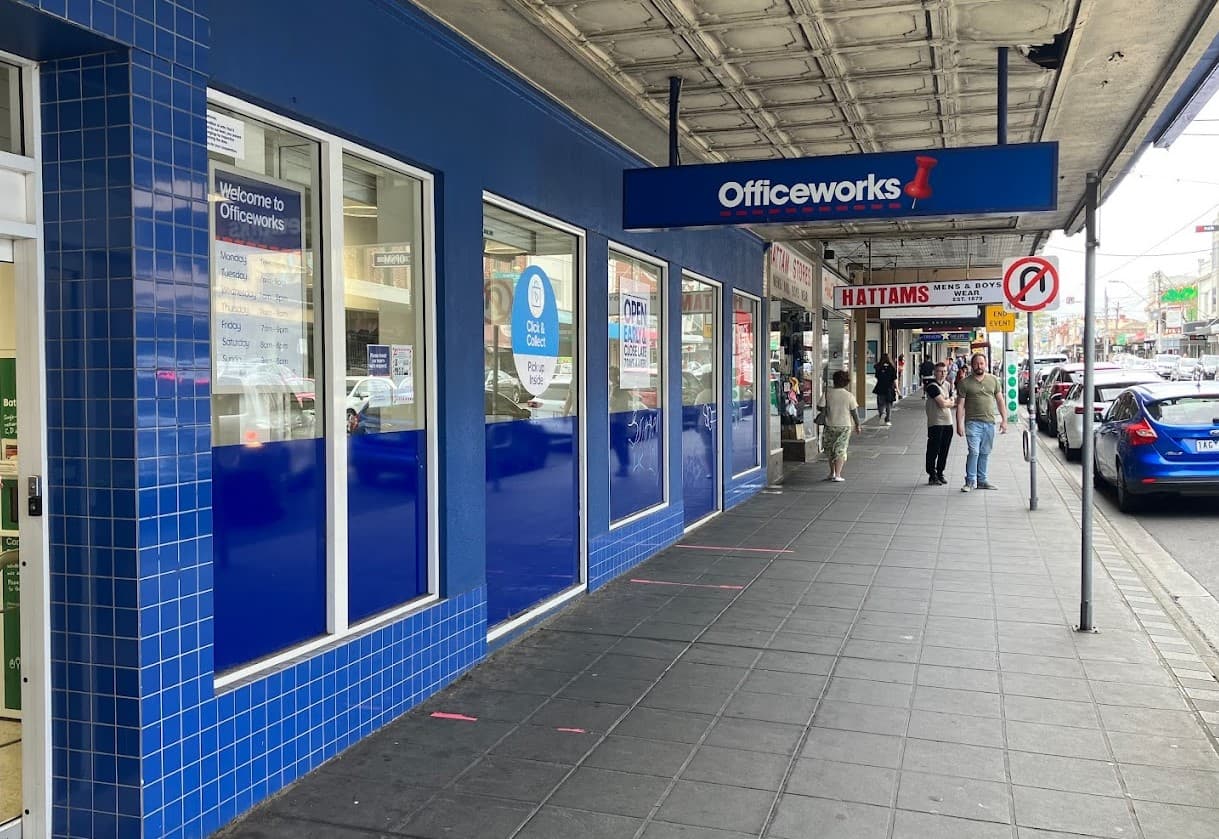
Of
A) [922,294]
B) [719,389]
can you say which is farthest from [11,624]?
[922,294]

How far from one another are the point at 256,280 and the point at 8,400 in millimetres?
1024

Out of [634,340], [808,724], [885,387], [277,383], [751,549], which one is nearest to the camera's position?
[277,383]

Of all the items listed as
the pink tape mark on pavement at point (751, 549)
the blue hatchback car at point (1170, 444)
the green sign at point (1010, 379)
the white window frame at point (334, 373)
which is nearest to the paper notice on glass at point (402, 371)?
the white window frame at point (334, 373)

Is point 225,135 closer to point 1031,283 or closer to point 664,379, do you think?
point 664,379

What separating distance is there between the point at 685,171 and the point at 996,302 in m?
12.9

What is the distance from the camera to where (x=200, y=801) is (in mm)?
3746

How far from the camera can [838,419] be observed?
1422 centimetres

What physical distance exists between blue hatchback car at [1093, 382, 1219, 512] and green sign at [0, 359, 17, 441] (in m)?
10.9

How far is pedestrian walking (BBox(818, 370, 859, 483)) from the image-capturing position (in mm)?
14086

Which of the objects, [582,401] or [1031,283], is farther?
[1031,283]

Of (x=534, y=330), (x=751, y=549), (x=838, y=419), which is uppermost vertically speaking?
(x=534, y=330)

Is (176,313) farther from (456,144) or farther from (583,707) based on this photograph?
(583,707)

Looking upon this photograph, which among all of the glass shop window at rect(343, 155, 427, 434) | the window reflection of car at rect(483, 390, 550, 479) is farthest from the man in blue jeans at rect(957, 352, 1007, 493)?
the glass shop window at rect(343, 155, 427, 434)

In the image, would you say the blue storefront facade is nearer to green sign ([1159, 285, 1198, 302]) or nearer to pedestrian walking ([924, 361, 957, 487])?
pedestrian walking ([924, 361, 957, 487])
